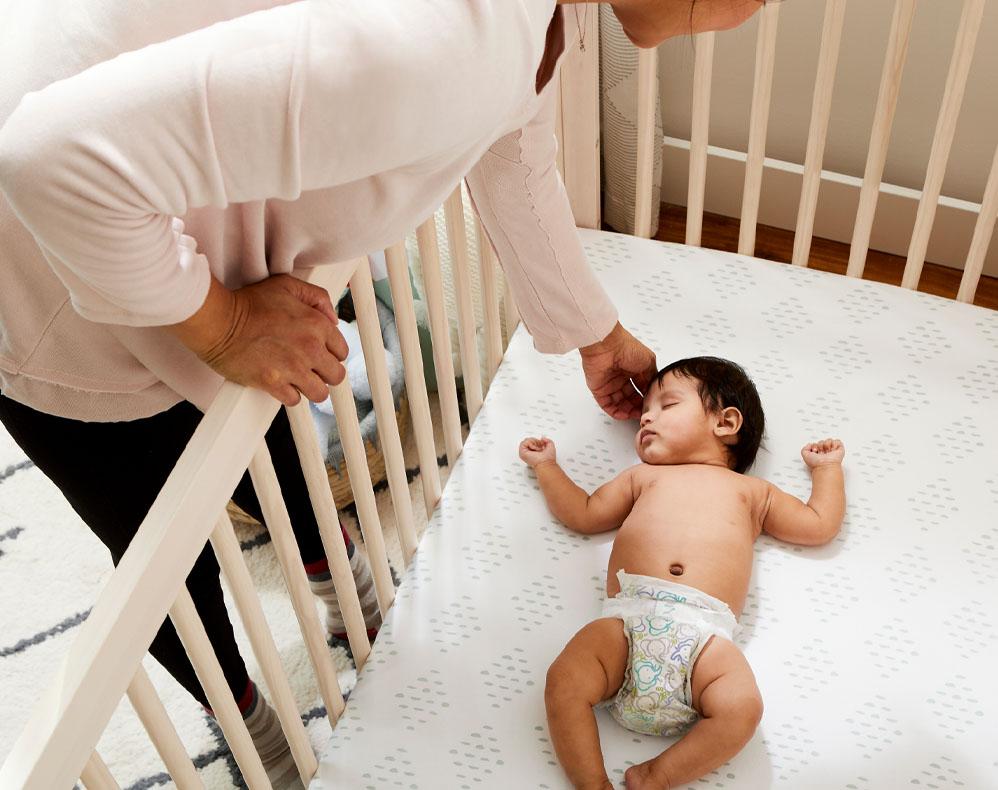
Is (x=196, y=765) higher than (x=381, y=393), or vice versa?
(x=381, y=393)

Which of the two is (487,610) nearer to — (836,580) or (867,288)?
(836,580)

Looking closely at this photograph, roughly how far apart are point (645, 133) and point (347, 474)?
1.98 ft

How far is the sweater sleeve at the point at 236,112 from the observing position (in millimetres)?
515

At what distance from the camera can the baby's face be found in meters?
1.18

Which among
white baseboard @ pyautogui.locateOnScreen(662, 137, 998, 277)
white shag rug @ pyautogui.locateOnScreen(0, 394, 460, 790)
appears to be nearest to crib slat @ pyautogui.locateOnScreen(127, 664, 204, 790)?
white shag rug @ pyautogui.locateOnScreen(0, 394, 460, 790)

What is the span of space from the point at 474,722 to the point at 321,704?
384 mm

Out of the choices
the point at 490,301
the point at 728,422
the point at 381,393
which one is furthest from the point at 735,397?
the point at 381,393

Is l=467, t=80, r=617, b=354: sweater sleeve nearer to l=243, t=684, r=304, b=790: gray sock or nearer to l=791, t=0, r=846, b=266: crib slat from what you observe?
l=791, t=0, r=846, b=266: crib slat

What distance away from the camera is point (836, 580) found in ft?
3.58

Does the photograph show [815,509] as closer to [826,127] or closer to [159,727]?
[826,127]

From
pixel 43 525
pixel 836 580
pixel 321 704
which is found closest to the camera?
pixel 836 580

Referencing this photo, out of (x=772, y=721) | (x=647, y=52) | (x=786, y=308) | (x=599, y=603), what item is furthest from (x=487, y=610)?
(x=647, y=52)

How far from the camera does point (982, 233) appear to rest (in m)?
1.24

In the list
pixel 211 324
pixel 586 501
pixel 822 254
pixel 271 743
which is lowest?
pixel 271 743
